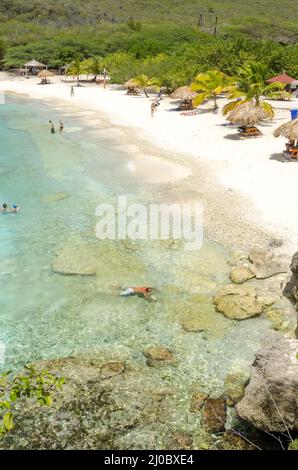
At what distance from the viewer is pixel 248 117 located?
26094mm

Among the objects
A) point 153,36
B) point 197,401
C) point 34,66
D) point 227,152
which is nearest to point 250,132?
point 227,152

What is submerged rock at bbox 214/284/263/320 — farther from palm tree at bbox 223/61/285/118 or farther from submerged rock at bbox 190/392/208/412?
palm tree at bbox 223/61/285/118

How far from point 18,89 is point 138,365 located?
58652mm

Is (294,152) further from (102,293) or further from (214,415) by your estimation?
(214,415)

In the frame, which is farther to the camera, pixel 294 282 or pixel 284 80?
pixel 284 80

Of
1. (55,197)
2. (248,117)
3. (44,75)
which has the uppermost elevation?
(248,117)

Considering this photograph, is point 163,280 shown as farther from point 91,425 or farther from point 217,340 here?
point 91,425

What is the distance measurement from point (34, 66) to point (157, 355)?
69431 mm

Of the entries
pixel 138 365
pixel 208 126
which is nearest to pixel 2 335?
pixel 138 365

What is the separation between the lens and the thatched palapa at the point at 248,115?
26.0 m

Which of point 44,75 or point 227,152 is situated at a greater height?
point 44,75

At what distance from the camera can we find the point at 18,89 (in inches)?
2359

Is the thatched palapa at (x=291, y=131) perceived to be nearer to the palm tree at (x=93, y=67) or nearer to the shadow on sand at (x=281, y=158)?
the shadow on sand at (x=281, y=158)

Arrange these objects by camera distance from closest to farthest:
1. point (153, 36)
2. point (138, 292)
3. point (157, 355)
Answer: point (157, 355), point (138, 292), point (153, 36)
